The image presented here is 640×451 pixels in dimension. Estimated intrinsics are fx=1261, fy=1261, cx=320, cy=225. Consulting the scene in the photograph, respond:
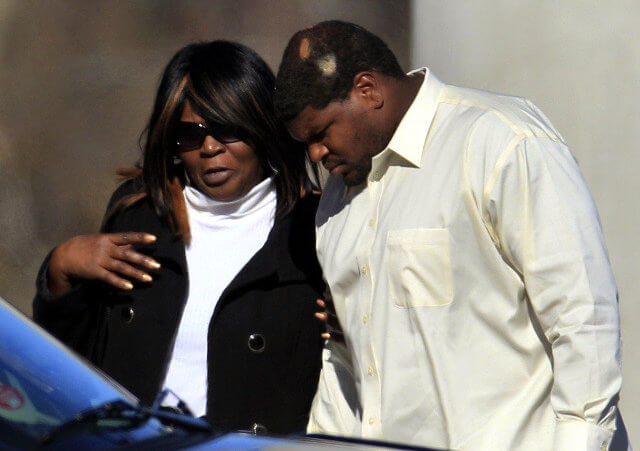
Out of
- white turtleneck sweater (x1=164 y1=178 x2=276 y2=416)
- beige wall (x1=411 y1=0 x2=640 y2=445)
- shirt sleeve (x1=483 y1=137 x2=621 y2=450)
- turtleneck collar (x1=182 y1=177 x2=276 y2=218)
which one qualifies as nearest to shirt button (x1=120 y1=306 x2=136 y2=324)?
white turtleneck sweater (x1=164 y1=178 x2=276 y2=416)

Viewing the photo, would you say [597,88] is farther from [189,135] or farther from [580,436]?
[580,436]

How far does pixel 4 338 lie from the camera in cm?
282

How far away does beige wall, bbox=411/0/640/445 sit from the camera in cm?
548

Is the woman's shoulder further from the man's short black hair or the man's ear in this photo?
the man's ear

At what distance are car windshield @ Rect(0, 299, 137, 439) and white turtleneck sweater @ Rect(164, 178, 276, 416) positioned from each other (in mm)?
925

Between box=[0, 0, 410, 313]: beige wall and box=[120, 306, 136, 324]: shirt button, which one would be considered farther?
box=[0, 0, 410, 313]: beige wall

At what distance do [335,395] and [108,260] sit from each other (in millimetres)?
838

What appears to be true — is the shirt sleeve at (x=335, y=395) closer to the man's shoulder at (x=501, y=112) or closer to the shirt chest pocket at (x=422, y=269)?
the shirt chest pocket at (x=422, y=269)

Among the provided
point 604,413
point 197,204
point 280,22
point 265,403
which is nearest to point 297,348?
point 265,403

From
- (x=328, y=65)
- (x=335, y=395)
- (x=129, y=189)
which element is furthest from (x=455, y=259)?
(x=129, y=189)

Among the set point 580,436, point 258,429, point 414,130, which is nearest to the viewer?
point 580,436

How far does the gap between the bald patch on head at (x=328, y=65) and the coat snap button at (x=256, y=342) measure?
3.19ft

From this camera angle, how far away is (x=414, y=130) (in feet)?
10.8

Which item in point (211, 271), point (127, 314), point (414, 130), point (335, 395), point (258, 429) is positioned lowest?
point (258, 429)
